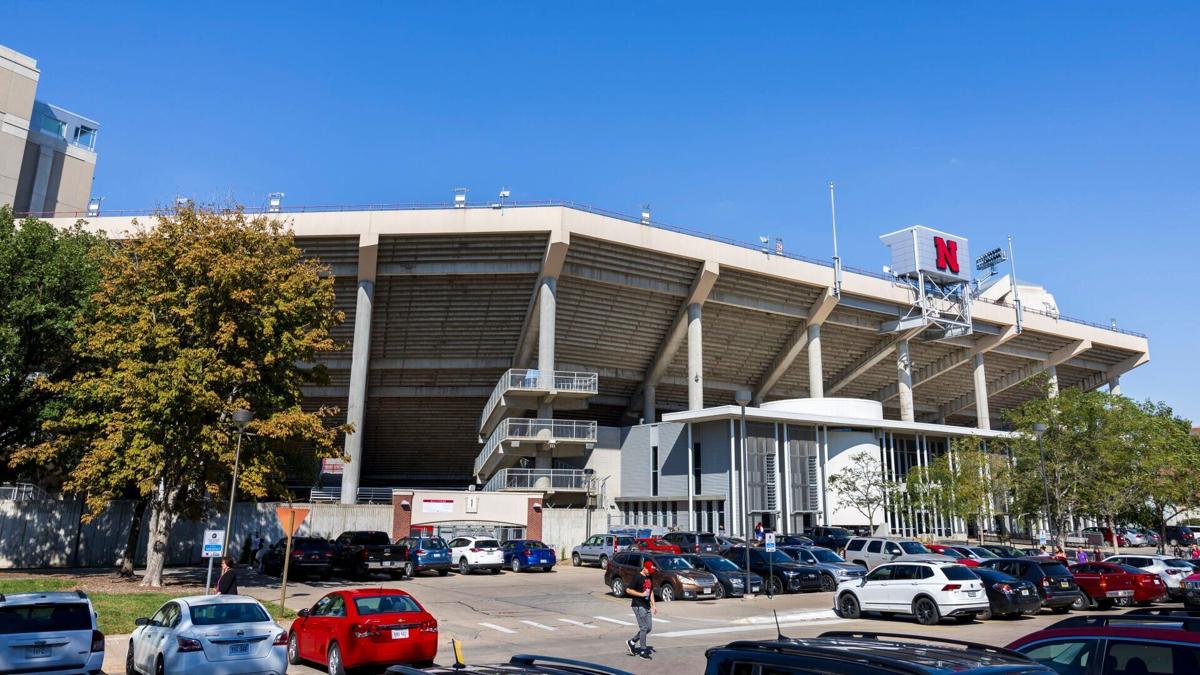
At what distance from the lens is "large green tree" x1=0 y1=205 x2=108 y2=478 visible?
29.8m

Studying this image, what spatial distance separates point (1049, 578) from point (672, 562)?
429 inches

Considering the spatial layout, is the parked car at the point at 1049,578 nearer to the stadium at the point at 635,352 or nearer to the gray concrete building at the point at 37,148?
the stadium at the point at 635,352

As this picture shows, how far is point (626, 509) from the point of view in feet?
187

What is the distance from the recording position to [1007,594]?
67.5 ft

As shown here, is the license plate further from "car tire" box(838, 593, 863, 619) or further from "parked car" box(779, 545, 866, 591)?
"parked car" box(779, 545, 866, 591)

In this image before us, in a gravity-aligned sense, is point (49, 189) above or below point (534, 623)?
above

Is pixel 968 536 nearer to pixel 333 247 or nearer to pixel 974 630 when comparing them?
pixel 974 630

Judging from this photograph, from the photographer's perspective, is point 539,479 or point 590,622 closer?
point 590,622

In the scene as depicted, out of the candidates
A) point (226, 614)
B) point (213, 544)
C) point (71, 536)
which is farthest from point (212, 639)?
point (71, 536)

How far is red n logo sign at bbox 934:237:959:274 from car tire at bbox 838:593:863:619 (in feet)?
160

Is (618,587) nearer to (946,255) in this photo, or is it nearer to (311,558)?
(311,558)

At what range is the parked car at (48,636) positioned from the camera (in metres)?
11.4

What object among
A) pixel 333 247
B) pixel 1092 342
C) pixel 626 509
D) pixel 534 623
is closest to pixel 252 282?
pixel 534 623

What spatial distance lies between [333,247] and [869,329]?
41696mm
